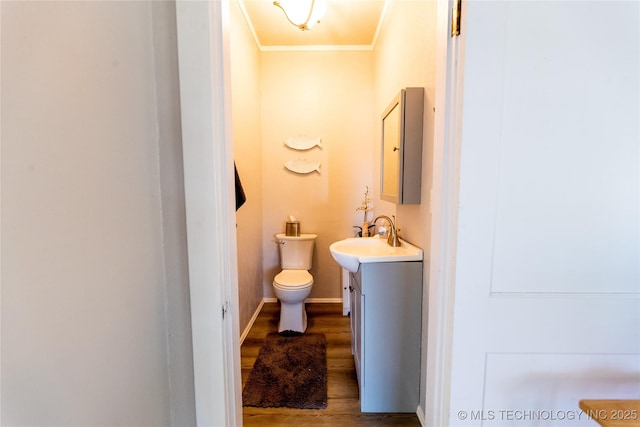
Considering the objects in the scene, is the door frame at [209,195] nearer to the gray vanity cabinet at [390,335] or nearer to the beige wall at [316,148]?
the gray vanity cabinet at [390,335]

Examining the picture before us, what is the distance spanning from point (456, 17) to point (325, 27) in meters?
2.00

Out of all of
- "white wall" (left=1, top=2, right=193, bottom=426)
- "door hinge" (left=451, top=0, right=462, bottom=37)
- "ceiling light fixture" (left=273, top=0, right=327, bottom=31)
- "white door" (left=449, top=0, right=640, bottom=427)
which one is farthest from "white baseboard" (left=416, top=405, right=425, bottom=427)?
"ceiling light fixture" (left=273, top=0, right=327, bottom=31)

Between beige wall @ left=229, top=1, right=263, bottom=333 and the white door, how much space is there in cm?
165

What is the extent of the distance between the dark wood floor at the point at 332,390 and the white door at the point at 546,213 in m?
0.81

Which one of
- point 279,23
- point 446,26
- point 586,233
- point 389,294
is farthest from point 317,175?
point 586,233

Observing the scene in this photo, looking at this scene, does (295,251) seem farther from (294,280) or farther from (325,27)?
(325,27)

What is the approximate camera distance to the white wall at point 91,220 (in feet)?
1.34

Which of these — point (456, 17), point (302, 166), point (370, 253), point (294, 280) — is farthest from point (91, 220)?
point (302, 166)

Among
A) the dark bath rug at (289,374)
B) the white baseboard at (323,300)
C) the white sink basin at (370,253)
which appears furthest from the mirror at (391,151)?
the white baseboard at (323,300)

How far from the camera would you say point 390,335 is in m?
1.43

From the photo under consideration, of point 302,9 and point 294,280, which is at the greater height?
point 302,9

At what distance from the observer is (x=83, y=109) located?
0.52 meters

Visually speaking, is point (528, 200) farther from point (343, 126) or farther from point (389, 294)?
point (343, 126)

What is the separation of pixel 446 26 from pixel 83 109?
0.97 metres
